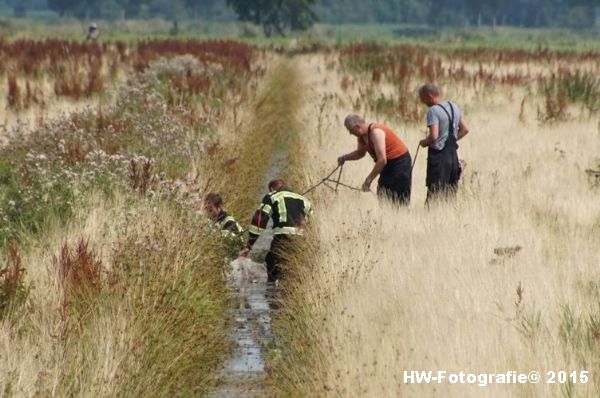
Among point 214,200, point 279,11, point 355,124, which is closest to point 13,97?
point 214,200

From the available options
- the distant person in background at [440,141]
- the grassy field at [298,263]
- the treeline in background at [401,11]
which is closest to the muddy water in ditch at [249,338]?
the grassy field at [298,263]

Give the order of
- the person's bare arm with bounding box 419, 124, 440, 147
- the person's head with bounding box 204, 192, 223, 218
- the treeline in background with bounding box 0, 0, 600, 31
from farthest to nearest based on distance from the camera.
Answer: the treeline in background with bounding box 0, 0, 600, 31 → the person's bare arm with bounding box 419, 124, 440, 147 → the person's head with bounding box 204, 192, 223, 218

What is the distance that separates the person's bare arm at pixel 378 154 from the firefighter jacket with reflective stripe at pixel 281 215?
0.80 metres

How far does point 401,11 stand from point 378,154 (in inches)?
6690

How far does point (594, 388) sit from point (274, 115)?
1676 cm

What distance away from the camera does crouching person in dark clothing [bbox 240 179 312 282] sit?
1123 centimetres

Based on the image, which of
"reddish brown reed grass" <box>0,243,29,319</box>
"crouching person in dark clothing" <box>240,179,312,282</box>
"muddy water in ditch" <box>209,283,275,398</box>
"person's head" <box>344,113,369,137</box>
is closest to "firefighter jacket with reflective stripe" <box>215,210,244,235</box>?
"crouching person in dark clothing" <box>240,179,312,282</box>

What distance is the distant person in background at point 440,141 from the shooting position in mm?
11938

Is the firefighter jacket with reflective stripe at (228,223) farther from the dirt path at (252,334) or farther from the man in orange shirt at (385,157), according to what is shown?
the man in orange shirt at (385,157)

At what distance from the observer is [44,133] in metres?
14.5

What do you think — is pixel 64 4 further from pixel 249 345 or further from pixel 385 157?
pixel 249 345

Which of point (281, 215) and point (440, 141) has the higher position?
point (440, 141)

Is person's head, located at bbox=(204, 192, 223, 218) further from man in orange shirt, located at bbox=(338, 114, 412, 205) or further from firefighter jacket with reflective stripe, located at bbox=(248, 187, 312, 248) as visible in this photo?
man in orange shirt, located at bbox=(338, 114, 412, 205)

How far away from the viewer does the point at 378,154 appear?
38.6ft
